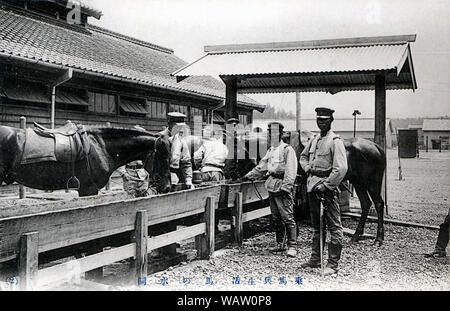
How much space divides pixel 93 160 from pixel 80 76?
471 centimetres

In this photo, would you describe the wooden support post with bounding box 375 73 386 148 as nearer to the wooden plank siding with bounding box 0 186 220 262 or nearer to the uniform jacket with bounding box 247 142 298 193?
the uniform jacket with bounding box 247 142 298 193

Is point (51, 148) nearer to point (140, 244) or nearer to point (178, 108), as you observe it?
point (140, 244)

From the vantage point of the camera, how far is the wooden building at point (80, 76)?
8.80 m

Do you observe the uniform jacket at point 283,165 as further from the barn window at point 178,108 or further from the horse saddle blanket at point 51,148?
the barn window at point 178,108

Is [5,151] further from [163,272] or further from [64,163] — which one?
[163,272]

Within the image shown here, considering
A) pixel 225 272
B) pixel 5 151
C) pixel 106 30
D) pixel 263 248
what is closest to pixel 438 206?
pixel 263 248

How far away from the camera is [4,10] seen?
11297mm

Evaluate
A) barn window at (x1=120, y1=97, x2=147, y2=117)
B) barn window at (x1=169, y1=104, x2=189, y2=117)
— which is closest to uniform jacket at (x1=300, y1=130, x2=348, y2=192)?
barn window at (x1=120, y1=97, x2=147, y2=117)

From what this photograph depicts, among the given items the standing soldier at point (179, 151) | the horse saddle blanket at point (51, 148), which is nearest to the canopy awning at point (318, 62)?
the standing soldier at point (179, 151)

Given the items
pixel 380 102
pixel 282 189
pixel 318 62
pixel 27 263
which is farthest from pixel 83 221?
pixel 380 102

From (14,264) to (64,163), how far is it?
7.58 ft

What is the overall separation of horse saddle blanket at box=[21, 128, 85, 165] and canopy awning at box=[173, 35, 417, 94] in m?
4.57

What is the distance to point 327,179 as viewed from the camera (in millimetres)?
4949

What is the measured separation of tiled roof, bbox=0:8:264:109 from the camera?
359 inches
